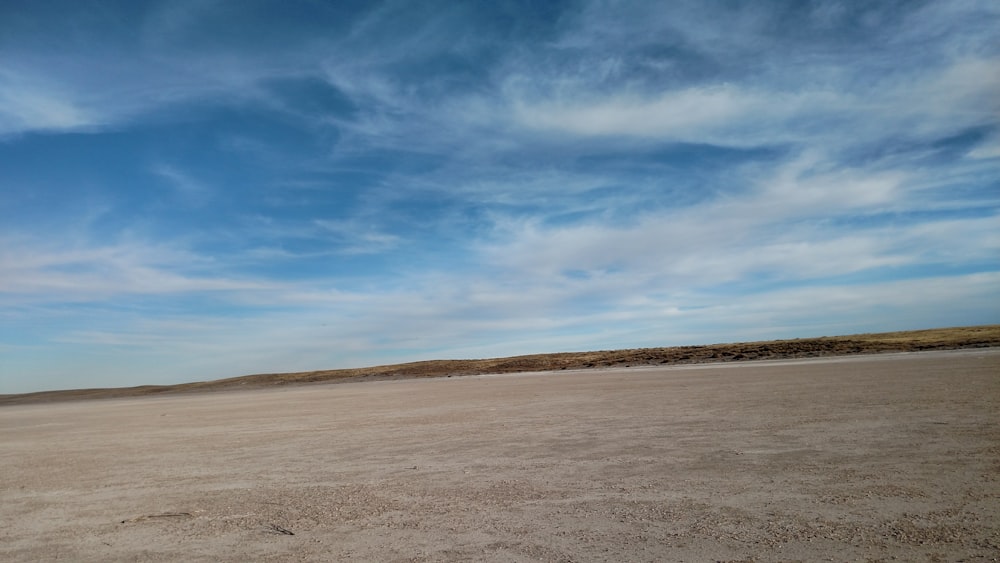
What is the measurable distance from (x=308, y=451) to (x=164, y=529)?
4.48 metres

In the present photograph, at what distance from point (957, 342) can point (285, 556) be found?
159 ft

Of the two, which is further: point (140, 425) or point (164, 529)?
point (140, 425)

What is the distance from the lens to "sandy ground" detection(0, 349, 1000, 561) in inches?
186

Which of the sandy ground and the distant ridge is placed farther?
the distant ridge

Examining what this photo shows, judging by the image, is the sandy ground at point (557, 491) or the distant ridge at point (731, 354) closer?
the sandy ground at point (557, 491)

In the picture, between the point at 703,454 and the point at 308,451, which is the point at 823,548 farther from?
the point at 308,451

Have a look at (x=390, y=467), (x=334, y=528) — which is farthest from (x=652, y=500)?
(x=390, y=467)

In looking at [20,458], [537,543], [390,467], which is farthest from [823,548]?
[20,458]

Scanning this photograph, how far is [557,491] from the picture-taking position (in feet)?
21.0

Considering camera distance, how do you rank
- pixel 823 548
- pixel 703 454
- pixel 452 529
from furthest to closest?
pixel 703 454 < pixel 452 529 < pixel 823 548

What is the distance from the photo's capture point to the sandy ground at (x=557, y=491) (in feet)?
15.5

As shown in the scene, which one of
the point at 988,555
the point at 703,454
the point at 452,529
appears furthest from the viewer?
the point at 703,454

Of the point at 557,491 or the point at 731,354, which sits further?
the point at 731,354

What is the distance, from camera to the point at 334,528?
5492mm
